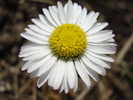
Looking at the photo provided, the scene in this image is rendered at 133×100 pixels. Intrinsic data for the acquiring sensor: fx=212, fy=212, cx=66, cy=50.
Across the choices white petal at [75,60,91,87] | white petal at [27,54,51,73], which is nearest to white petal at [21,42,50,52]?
white petal at [27,54,51,73]

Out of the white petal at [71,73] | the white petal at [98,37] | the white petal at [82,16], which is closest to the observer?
the white petal at [71,73]

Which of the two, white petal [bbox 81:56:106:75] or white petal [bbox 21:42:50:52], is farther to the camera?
white petal [bbox 21:42:50:52]

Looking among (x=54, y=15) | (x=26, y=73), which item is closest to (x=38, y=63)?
(x=54, y=15)

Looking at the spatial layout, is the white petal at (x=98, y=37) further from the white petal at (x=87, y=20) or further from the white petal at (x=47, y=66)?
the white petal at (x=47, y=66)

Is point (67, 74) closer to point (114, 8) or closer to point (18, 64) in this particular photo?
point (18, 64)

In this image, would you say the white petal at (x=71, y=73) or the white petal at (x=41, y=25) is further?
the white petal at (x=41, y=25)

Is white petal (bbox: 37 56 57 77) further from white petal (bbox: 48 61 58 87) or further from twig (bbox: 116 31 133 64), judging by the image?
twig (bbox: 116 31 133 64)

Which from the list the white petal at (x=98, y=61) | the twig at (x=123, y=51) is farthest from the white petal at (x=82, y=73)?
the twig at (x=123, y=51)
